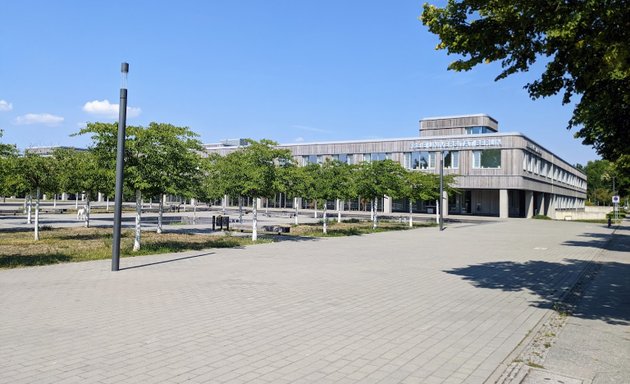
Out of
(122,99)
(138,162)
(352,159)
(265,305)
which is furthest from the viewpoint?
(352,159)

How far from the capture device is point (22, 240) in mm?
19469

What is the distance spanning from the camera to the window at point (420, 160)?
6159 cm

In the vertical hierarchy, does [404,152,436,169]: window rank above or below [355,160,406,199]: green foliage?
above

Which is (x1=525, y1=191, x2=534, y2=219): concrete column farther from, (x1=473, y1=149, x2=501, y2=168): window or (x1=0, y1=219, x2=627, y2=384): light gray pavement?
(x1=0, y1=219, x2=627, y2=384): light gray pavement

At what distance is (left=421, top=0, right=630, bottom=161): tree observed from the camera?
22.0 ft

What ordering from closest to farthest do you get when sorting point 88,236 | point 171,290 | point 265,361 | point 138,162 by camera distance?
point 265,361
point 171,290
point 138,162
point 88,236

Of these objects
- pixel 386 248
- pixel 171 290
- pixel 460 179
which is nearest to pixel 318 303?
pixel 171 290

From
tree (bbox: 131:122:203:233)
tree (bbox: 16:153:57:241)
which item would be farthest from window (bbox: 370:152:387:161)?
tree (bbox: 131:122:203:233)

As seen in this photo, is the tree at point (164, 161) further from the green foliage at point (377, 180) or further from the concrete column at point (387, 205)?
the concrete column at point (387, 205)

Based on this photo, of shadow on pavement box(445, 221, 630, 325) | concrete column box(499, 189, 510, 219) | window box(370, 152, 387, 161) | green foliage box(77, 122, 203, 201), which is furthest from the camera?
window box(370, 152, 387, 161)

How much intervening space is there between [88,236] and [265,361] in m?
19.4

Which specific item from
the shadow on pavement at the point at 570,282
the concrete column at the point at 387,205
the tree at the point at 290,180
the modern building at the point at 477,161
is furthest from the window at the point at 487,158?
the shadow on pavement at the point at 570,282

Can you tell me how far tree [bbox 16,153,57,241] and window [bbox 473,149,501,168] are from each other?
49789mm

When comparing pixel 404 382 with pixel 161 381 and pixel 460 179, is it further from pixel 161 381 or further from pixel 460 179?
pixel 460 179
